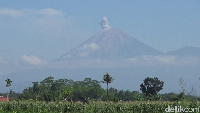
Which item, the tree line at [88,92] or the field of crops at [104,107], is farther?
the tree line at [88,92]

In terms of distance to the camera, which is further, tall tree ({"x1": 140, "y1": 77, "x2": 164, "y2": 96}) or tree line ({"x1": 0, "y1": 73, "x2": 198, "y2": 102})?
tall tree ({"x1": 140, "y1": 77, "x2": 164, "y2": 96})

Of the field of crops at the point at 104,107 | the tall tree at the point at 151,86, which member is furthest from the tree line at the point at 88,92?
the field of crops at the point at 104,107

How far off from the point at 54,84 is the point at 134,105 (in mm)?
87375

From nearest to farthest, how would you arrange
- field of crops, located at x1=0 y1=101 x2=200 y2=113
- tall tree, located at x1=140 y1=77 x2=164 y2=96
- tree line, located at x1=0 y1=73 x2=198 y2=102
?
field of crops, located at x1=0 y1=101 x2=200 y2=113, tree line, located at x1=0 y1=73 x2=198 y2=102, tall tree, located at x1=140 y1=77 x2=164 y2=96

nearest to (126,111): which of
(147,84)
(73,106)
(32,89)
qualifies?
(73,106)

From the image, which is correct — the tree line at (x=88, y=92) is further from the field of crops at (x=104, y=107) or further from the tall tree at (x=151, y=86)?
the field of crops at (x=104, y=107)

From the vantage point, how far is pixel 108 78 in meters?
80.2

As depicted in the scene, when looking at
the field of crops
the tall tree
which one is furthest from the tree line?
the field of crops

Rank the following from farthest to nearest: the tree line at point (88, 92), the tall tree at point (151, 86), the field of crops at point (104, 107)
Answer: the tall tree at point (151, 86)
the tree line at point (88, 92)
the field of crops at point (104, 107)

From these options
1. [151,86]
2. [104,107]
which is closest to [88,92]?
[151,86]

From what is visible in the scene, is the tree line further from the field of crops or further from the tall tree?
the field of crops

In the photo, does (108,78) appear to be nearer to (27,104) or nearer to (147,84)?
(147,84)

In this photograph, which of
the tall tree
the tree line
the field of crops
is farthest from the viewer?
the tall tree

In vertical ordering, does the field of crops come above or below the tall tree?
below
